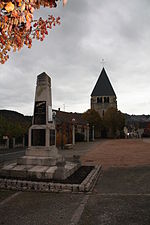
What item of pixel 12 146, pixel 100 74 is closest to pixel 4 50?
pixel 12 146

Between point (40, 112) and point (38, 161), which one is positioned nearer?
point (38, 161)

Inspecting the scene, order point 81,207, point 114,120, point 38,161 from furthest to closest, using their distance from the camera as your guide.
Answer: point 114,120, point 38,161, point 81,207

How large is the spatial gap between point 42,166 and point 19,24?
598 centimetres

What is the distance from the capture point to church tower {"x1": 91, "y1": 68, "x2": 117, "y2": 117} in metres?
68.1

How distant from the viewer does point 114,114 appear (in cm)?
5594

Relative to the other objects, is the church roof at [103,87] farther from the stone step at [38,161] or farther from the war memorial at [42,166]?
the stone step at [38,161]

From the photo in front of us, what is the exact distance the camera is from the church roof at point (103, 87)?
6902 centimetres

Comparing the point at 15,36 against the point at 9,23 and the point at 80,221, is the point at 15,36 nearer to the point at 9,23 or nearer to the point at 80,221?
the point at 9,23

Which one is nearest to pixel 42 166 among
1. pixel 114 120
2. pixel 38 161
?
pixel 38 161

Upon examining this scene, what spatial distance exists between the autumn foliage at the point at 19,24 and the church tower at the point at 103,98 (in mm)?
64466

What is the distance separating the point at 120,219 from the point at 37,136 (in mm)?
5625

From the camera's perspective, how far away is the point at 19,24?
11.1 feet

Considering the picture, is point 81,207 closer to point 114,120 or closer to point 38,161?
point 38,161

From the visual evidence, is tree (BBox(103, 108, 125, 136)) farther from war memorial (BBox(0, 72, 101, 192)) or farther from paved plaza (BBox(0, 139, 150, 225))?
paved plaza (BBox(0, 139, 150, 225))
